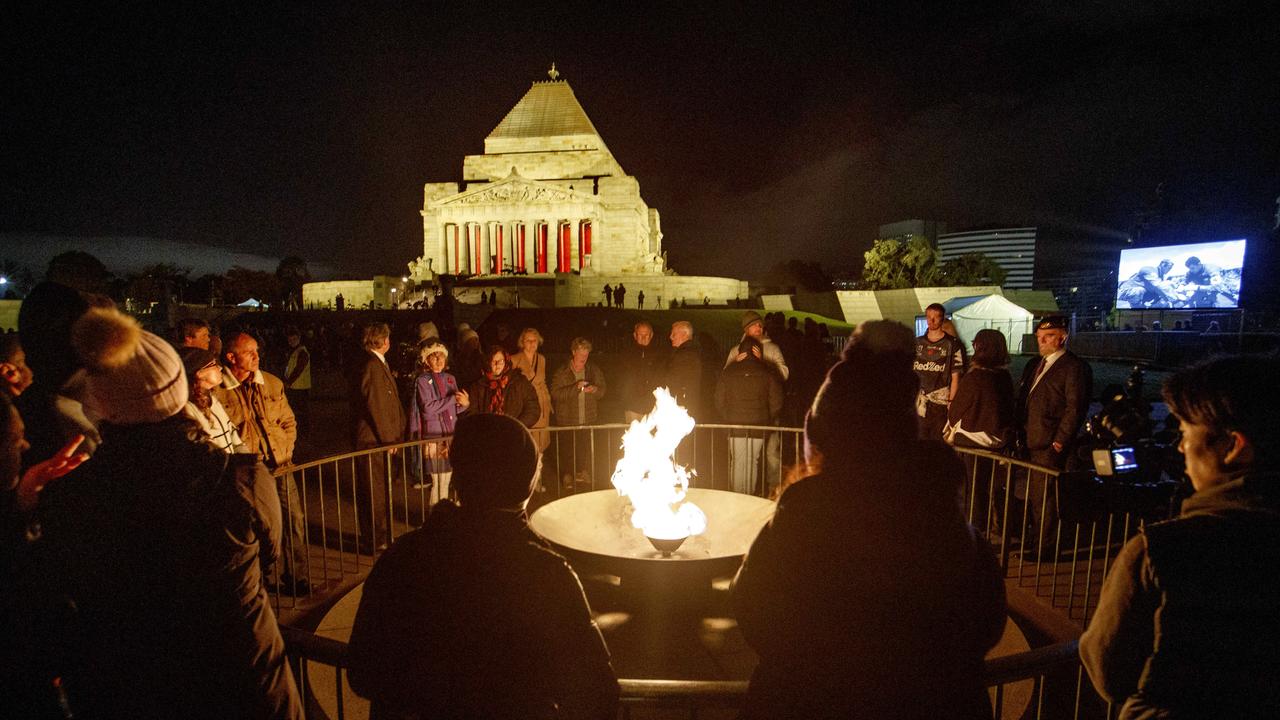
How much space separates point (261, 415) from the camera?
540 centimetres

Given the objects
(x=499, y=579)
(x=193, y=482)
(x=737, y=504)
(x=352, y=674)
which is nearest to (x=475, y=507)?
(x=499, y=579)

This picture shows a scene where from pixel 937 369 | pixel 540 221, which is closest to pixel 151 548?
pixel 937 369

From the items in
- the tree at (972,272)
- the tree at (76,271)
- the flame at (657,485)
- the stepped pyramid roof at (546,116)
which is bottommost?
the flame at (657,485)

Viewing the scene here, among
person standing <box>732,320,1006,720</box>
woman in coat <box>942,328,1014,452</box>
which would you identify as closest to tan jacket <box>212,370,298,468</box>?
person standing <box>732,320,1006,720</box>

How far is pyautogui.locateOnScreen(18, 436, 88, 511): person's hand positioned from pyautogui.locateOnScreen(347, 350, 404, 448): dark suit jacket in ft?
10.2

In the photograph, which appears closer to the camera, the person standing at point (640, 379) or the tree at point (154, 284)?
the person standing at point (640, 379)

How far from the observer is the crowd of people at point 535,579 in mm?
1601

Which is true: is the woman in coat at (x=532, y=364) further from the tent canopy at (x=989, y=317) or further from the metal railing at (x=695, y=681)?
the tent canopy at (x=989, y=317)

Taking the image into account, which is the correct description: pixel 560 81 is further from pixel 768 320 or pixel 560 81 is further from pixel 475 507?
pixel 475 507

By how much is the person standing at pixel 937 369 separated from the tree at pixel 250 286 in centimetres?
9289

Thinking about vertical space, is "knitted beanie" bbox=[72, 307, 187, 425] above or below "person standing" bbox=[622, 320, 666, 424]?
above

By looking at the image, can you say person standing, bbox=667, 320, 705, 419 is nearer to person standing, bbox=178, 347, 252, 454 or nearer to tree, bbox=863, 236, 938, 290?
person standing, bbox=178, 347, 252, 454

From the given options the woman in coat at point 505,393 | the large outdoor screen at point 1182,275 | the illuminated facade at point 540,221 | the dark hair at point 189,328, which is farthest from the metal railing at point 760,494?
the illuminated facade at point 540,221

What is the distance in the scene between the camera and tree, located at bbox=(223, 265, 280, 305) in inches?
3297
